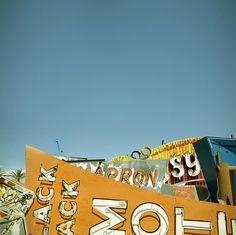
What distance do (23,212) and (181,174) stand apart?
1576cm

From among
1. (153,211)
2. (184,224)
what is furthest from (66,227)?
(184,224)

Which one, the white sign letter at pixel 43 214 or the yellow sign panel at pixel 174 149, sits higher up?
the yellow sign panel at pixel 174 149

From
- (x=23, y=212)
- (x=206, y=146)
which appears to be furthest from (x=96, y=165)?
(x=23, y=212)

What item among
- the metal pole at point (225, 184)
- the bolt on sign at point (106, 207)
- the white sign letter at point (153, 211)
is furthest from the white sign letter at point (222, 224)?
the white sign letter at point (153, 211)

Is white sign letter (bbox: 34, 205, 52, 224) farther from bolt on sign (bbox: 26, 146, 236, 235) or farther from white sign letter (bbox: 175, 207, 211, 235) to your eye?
white sign letter (bbox: 175, 207, 211, 235)

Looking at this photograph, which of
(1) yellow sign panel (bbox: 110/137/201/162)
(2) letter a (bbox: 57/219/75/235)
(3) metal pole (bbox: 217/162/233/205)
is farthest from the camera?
(1) yellow sign panel (bbox: 110/137/201/162)

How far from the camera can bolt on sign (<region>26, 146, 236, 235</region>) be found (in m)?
8.90

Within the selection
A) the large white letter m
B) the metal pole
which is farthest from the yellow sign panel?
the large white letter m

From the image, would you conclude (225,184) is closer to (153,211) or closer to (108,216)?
(153,211)

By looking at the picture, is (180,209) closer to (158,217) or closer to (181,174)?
(158,217)

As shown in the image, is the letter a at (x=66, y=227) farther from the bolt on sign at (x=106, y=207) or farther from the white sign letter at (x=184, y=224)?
the white sign letter at (x=184, y=224)

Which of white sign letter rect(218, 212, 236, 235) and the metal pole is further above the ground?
the metal pole

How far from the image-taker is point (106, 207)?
9.07 m

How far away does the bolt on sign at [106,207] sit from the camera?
A: 8.90 meters
